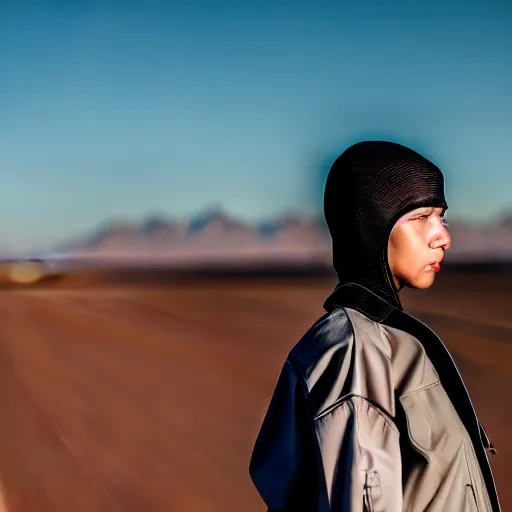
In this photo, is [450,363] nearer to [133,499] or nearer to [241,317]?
[133,499]

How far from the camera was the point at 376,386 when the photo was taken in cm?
175

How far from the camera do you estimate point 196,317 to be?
24.7m

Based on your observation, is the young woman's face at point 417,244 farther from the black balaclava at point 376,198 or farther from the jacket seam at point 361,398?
the jacket seam at point 361,398

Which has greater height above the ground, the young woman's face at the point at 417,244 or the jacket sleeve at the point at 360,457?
the young woman's face at the point at 417,244

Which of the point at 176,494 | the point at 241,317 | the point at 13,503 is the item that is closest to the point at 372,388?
the point at 176,494

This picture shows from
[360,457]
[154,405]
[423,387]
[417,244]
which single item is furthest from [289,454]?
Result: [154,405]

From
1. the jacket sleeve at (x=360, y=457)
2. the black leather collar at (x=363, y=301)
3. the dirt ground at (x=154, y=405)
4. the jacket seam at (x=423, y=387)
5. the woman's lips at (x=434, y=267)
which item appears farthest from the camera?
the dirt ground at (x=154, y=405)

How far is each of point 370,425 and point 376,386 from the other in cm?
9

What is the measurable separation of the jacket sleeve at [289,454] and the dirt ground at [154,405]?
4.68m

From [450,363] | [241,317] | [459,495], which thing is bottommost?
[241,317]

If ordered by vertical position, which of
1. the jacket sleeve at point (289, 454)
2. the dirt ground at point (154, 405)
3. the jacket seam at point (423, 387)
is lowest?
the dirt ground at point (154, 405)

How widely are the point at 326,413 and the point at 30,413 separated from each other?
9072 mm

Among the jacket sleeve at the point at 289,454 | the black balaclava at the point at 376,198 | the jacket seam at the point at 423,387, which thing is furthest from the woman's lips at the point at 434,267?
the jacket sleeve at the point at 289,454

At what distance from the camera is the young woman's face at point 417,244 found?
2.00m
